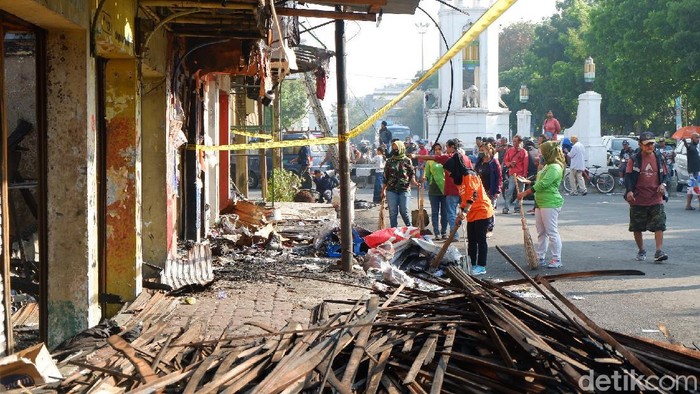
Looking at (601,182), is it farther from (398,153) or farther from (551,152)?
(551,152)

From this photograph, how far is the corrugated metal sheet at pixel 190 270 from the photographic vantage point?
32.9 feet

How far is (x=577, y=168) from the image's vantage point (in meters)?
28.5

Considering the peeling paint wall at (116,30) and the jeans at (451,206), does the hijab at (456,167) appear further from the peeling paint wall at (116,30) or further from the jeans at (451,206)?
the peeling paint wall at (116,30)

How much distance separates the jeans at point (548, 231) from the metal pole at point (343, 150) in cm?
291

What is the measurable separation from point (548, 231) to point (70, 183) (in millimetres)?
7232

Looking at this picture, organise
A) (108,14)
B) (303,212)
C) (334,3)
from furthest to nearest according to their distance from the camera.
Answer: (303,212)
(334,3)
(108,14)

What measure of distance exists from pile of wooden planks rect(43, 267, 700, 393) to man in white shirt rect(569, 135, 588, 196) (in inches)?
912

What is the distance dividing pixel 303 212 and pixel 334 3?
1240cm

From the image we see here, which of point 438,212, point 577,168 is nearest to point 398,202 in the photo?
point 438,212

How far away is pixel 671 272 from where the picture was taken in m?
11.5

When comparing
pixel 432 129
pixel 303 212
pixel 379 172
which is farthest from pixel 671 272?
pixel 432 129

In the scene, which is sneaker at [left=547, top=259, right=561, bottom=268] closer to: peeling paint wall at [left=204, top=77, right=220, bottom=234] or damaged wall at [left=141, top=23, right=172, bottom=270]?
damaged wall at [left=141, top=23, right=172, bottom=270]

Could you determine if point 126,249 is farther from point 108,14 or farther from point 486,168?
point 486,168

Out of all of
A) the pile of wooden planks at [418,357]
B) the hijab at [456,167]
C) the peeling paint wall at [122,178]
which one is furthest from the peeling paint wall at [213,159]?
the pile of wooden planks at [418,357]
